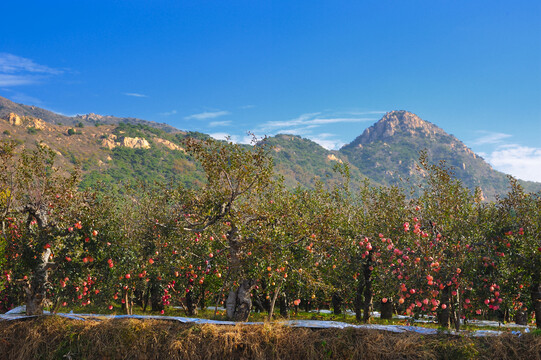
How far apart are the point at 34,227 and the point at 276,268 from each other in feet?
27.2

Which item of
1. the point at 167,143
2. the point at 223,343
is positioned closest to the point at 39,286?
the point at 223,343

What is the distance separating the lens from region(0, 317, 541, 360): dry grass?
391 inches

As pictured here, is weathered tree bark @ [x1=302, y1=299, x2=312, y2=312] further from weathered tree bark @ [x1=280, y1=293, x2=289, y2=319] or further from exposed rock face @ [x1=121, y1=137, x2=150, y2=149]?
exposed rock face @ [x1=121, y1=137, x2=150, y2=149]

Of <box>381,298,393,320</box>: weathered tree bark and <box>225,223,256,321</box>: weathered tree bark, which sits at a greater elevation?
<box>225,223,256,321</box>: weathered tree bark

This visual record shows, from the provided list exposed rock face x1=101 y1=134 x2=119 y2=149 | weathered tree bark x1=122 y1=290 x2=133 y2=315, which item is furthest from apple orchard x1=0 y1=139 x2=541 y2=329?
exposed rock face x1=101 y1=134 x2=119 y2=149

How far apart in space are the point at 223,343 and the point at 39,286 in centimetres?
702

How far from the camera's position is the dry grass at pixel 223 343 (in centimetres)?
992

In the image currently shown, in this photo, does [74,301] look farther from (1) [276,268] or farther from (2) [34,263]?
(1) [276,268]

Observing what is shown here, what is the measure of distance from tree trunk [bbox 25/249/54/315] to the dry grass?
1.70 feet

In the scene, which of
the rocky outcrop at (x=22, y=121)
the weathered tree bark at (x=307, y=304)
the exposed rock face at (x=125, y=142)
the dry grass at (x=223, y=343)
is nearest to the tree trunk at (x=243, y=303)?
the dry grass at (x=223, y=343)

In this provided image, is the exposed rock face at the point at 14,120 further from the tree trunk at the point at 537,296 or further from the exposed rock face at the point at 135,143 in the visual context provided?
the tree trunk at the point at 537,296

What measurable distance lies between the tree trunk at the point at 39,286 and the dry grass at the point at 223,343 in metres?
0.52

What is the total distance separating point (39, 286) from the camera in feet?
41.4

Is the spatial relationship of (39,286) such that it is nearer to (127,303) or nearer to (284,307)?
(127,303)
